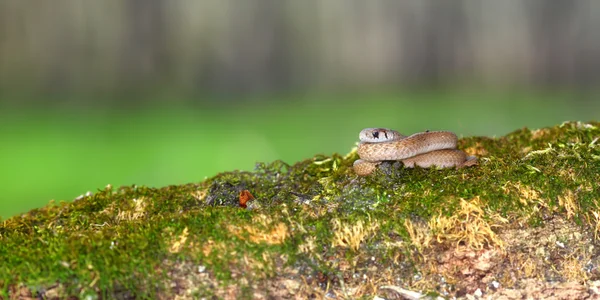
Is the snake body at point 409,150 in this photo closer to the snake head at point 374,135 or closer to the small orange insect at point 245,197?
the snake head at point 374,135

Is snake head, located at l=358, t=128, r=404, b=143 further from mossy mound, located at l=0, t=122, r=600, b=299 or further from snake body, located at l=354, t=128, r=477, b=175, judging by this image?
mossy mound, located at l=0, t=122, r=600, b=299

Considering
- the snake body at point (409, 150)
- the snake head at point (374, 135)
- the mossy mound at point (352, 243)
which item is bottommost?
the mossy mound at point (352, 243)

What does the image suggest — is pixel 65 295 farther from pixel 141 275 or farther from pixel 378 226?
pixel 378 226

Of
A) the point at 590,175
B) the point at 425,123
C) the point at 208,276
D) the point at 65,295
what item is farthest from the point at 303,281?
the point at 425,123

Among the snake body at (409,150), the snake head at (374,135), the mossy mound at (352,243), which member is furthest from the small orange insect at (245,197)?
the snake head at (374,135)

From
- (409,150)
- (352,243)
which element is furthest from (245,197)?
(409,150)

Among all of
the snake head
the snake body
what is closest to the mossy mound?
the snake body

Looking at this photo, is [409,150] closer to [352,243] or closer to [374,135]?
[374,135]
